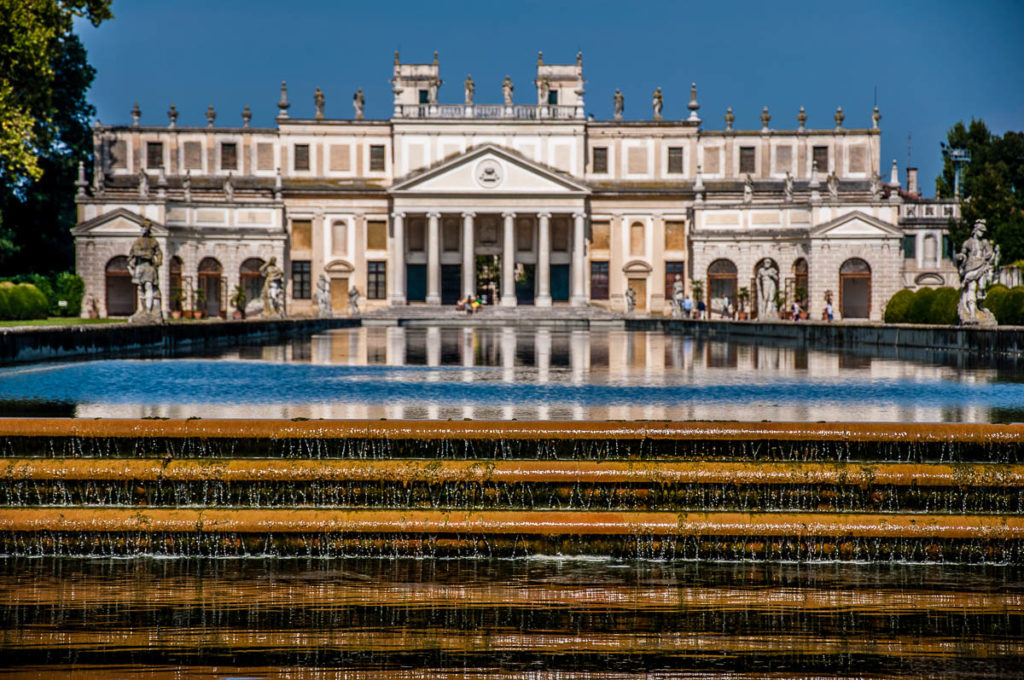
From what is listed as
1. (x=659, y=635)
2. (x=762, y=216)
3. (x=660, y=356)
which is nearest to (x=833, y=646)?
(x=659, y=635)

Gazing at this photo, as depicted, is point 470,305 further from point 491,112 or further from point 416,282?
point 491,112

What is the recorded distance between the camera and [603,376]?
22.3 metres

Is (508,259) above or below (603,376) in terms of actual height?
above

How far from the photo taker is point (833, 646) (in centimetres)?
742

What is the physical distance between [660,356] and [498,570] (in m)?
22.1

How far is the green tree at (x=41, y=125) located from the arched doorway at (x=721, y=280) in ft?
149

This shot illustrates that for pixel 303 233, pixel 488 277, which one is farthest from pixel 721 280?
pixel 303 233

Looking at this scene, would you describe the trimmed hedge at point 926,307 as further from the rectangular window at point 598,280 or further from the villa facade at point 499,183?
the rectangular window at point 598,280

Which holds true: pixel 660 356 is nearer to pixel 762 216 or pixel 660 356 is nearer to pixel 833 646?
pixel 833 646

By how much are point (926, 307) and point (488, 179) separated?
5556cm

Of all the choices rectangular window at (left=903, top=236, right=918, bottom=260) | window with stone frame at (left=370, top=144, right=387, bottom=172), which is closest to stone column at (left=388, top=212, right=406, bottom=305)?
window with stone frame at (left=370, top=144, right=387, bottom=172)

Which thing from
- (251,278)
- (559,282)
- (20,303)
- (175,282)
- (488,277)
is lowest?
(20,303)

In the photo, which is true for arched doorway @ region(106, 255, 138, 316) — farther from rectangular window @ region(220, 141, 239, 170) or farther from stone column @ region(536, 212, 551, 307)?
stone column @ region(536, 212, 551, 307)

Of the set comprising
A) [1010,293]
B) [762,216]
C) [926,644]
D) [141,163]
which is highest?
[141,163]
